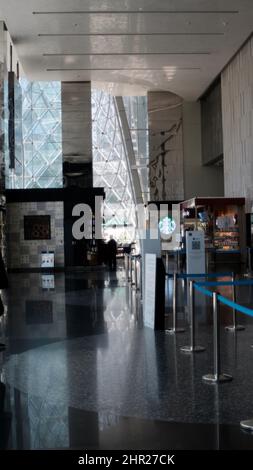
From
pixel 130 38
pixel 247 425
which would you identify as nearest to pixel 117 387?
pixel 247 425

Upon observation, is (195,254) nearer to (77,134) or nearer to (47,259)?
(47,259)

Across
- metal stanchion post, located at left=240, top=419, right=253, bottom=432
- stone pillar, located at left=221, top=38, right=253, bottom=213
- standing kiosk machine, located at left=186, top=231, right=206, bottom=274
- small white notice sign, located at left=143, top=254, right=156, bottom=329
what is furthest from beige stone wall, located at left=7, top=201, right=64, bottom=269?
metal stanchion post, located at left=240, top=419, right=253, bottom=432

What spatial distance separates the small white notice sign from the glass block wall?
27810mm

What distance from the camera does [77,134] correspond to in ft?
104

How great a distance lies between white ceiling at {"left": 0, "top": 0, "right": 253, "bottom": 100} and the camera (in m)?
22.2

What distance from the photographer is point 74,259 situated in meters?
26.8

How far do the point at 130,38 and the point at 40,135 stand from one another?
1556 centimetres

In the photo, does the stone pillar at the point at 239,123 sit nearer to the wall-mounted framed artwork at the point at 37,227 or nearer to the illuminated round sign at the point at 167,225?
the illuminated round sign at the point at 167,225

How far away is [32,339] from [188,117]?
3021cm

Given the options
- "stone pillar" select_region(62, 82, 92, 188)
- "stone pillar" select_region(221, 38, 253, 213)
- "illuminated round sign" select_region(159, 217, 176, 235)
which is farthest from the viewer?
"illuminated round sign" select_region(159, 217, 176, 235)

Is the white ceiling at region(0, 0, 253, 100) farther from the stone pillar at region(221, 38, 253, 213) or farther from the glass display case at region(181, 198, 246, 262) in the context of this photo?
the glass display case at region(181, 198, 246, 262)

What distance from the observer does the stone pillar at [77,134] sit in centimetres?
3098
